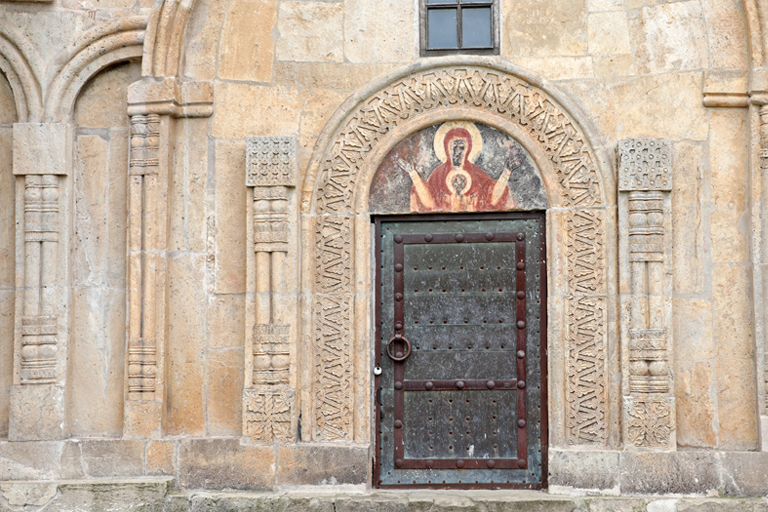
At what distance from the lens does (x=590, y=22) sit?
602 cm

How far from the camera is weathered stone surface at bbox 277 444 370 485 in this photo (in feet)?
19.3

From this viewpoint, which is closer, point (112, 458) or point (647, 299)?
point (647, 299)

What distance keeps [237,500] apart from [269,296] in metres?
1.37

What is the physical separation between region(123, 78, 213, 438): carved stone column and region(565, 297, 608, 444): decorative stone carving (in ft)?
9.21

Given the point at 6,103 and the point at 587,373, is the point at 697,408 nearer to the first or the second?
the point at 587,373

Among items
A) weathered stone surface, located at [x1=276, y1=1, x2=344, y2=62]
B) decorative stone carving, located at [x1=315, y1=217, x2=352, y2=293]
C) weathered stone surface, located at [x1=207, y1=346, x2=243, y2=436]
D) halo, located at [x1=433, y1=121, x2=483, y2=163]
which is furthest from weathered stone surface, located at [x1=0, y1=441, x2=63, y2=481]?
halo, located at [x1=433, y1=121, x2=483, y2=163]

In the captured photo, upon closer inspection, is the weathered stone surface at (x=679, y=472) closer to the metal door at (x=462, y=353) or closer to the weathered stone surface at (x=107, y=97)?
the metal door at (x=462, y=353)

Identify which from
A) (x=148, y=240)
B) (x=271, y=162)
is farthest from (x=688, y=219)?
(x=148, y=240)

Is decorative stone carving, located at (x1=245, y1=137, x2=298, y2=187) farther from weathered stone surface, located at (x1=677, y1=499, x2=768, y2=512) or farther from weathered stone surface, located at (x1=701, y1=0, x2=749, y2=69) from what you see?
weathered stone surface, located at (x1=677, y1=499, x2=768, y2=512)

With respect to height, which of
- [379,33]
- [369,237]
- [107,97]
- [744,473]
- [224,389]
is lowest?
[744,473]

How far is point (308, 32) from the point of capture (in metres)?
6.14

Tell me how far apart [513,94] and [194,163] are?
7.55ft

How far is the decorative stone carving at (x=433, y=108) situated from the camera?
603cm

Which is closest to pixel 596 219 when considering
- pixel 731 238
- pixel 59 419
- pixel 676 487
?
pixel 731 238
